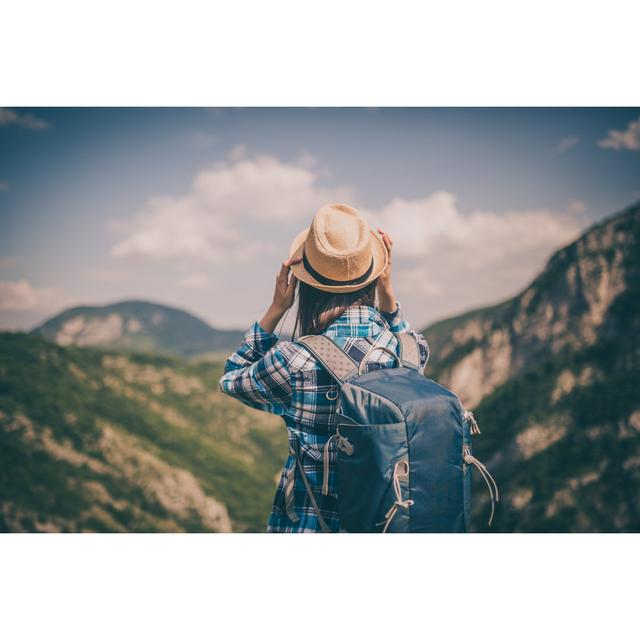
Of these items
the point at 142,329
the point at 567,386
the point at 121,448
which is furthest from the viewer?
the point at 142,329

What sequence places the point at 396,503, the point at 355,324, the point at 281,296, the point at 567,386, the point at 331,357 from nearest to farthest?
the point at 396,503, the point at 331,357, the point at 355,324, the point at 281,296, the point at 567,386

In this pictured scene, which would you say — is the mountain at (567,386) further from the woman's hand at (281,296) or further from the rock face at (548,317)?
the woman's hand at (281,296)

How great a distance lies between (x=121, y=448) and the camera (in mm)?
13336

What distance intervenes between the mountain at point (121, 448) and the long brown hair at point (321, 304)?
969 cm

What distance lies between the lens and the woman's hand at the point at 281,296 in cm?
257

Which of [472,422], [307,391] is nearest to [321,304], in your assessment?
[307,391]

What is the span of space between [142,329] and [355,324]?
301 ft

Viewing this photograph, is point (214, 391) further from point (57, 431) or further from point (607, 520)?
point (607, 520)

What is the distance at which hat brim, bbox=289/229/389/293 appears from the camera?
2.44 meters

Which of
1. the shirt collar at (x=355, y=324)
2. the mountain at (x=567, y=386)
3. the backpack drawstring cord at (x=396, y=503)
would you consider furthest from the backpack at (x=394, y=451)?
the mountain at (x=567, y=386)

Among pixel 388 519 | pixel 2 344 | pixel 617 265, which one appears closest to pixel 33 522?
pixel 2 344

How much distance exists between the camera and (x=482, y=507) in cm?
1599

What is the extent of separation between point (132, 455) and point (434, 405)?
13104mm

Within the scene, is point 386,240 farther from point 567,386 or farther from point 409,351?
point 567,386
